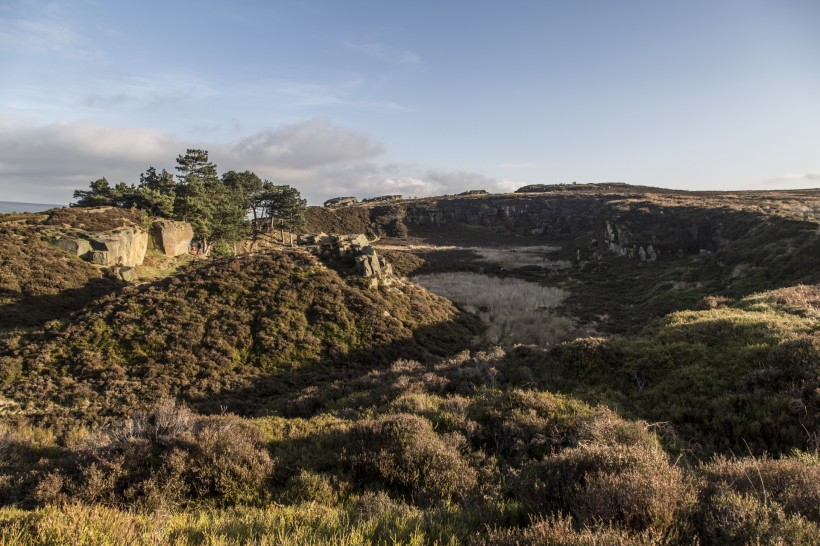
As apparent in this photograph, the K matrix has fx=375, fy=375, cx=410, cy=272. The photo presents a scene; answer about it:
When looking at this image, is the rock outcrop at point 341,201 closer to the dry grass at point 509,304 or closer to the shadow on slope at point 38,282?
the dry grass at point 509,304

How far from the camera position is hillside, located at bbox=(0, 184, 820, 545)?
14.5ft

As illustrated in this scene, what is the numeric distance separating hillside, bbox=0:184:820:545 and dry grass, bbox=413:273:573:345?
1.19ft

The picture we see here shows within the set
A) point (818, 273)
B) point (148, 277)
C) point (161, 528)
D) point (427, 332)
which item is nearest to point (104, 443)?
point (161, 528)

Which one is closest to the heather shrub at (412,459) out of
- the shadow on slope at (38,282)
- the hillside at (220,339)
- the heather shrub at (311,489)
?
the heather shrub at (311,489)

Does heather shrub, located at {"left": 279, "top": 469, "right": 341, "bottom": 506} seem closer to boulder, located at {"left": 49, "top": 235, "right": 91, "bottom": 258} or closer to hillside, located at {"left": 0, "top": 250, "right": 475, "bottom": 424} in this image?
hillside, located at {"left": 0, "top": 250, "right": 475, "bottom": 424}

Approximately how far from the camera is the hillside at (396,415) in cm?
443

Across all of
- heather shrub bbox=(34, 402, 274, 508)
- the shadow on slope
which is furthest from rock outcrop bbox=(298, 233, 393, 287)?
heather shrub bbox=(34, 402, 274, 508)

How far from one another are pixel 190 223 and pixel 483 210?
8033 cm

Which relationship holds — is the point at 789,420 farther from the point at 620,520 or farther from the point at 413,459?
the point at 413,459

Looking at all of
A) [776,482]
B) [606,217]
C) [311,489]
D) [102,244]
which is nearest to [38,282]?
[102,244]

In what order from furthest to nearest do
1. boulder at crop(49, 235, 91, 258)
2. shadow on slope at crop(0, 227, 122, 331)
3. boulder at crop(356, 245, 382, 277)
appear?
boulder at crop(49, 235, 91, 258) < boulder at crop(356, 245, 382, 277) < shadow on slope at crop(0, 227, 122, 331)

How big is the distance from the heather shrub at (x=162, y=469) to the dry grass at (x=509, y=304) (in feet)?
58.8

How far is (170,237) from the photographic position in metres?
40.5

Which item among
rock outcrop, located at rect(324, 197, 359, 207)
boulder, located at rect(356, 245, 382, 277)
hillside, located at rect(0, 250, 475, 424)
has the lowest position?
hillside, located at rect(0, 250, 475, 424)
